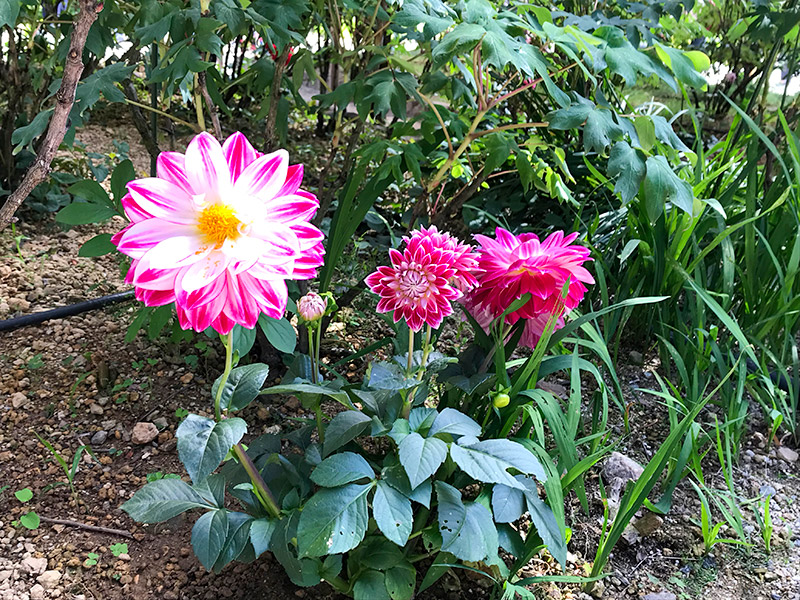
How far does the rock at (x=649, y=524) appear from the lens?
1305mm

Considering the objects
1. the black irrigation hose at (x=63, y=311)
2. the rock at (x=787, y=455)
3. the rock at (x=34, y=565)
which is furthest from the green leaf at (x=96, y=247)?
the rock at (x=787, y=455)

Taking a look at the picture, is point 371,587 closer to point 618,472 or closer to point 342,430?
point 342,430

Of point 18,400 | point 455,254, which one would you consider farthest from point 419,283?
point 18,400

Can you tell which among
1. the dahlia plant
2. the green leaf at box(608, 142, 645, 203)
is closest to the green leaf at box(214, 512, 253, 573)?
the dahlia plant

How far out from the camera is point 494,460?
3.06ft

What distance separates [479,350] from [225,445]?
547mm

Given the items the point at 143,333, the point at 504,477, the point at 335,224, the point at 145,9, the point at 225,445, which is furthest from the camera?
the point at 143,333

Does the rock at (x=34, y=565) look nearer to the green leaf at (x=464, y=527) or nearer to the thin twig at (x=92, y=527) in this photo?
the thin twig at (x=92, y=527)

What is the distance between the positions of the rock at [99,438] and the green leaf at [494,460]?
31.2 inches

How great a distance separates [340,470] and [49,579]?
0.56 metres

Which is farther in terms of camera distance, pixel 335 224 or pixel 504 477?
pixel 335 224

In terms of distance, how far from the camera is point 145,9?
1.15 meters

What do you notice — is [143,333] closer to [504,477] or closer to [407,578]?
[407,578]

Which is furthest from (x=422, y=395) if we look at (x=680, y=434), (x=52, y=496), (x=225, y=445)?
(x=52, y=496)
